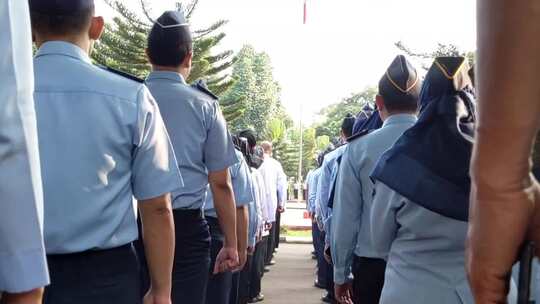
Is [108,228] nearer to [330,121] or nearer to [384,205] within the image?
[384,205]

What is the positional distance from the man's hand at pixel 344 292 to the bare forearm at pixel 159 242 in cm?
187

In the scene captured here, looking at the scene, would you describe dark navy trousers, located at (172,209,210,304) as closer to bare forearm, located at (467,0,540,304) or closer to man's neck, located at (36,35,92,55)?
man's neck, located at (36,35,92,55)

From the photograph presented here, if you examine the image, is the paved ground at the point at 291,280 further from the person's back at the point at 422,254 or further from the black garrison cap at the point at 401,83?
the person's back at the point at 422,254

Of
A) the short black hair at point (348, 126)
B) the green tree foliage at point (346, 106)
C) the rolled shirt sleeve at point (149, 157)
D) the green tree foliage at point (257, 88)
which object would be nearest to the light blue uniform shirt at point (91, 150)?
the rolled shirt sleeve at point (149, 157)

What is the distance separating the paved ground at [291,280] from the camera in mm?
9398

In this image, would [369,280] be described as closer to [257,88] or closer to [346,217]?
[346,217]

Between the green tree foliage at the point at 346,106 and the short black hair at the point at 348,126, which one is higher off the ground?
the short black hair at the point at 348,126

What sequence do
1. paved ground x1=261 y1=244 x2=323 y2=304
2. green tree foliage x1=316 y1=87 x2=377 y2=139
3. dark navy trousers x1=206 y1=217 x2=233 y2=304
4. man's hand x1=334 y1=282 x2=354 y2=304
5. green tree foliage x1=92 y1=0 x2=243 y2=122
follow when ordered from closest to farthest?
man's hand x1=334 y1=282 x2=354 y2=304 < dark navy trousers x1=206 y1=217 x2=233 y2=304 < paved ground x1=261 y1=244 x2=323 y2=304 < green tree foliage x1=92 y1=0 x2=243 y2=122 < green tree foliage x1=316 y1=87 x2=377 y2=139

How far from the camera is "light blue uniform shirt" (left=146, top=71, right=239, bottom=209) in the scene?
372cm

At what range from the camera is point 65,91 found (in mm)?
2494

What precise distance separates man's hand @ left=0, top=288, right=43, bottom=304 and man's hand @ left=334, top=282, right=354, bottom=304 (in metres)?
3.17

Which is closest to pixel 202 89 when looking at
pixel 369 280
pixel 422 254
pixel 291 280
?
pixel 369 280

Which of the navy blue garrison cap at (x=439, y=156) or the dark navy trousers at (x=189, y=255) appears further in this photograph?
the dark navy trousers at (x=189, y=255)

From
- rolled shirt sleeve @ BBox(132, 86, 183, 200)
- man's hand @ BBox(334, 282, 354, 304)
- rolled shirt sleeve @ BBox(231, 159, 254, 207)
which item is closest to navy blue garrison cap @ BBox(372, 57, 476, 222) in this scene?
rolled shirt sleeve @ BBox(132, 86, 183, 200)
